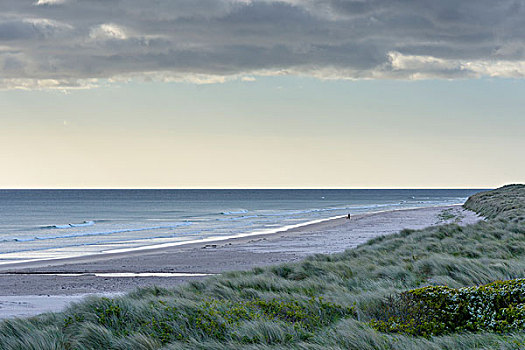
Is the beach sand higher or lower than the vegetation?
lower

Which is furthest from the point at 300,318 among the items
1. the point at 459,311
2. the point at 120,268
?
the point at 120,268

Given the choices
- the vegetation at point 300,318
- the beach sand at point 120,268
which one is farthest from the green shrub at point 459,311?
the beach sand at point 120,268

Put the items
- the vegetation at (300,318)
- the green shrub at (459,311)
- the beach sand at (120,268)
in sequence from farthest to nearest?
the beach sand at (120,268) → the green shrub at (459,311) → the vegetation at (300,318)

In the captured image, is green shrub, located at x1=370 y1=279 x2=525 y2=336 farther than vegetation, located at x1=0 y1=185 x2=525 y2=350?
Yes

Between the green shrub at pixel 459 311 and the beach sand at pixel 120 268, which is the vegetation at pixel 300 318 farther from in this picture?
the beach sand at pixel 120 268

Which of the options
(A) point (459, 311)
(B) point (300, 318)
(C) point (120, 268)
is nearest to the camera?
(A) point (459, 311)

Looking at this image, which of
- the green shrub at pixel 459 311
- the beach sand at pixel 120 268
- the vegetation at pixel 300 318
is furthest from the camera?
the beach sand at pixel 120 268

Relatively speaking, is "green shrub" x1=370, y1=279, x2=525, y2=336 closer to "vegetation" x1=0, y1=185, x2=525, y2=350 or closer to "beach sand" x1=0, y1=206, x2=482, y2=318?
"vegetation" x1=0, y1=185, x2=525, y2=350

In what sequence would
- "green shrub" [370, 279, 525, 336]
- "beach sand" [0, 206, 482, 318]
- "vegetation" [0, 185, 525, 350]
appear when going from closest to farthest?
"vegetation" [0, 185, 525, 350], "green shrub" [370, 279, 525, 336], "beach sand" [0, 206, 482, 318]

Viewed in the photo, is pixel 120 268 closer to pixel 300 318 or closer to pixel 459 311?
pixel 300 318

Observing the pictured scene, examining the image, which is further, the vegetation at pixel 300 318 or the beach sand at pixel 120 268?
the beach sand at pixel 120 268

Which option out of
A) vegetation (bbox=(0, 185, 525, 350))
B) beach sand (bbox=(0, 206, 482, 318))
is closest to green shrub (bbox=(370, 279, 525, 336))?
vegetation (bbox=(0, 185, 525, 350))

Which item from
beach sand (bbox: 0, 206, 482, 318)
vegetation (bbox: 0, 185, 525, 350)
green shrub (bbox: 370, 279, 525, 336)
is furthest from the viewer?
beach sand (bbox: 0, 206, 482, 318)

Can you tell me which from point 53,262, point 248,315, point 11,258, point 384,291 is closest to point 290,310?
point 248,315
